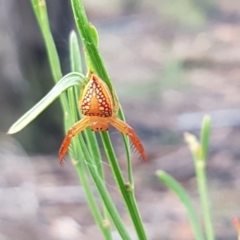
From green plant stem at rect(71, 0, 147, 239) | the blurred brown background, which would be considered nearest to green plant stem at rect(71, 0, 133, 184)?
green plant stem at rect(71, 0, 147, 239)

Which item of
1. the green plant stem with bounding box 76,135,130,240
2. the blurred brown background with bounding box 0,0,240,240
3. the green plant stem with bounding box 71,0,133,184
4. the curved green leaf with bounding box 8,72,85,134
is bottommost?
the green plant stem with bounding box 76,135,130,240

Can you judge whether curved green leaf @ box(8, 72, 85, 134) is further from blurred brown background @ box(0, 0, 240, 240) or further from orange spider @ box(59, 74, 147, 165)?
blurred brown background @ box(0, 0, 240, 240)

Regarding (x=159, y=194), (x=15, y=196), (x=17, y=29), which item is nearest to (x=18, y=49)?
(x=17, y=29)

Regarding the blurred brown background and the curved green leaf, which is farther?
the blurred brown background

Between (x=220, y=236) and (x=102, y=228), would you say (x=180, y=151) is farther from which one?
(x=102, y=228)

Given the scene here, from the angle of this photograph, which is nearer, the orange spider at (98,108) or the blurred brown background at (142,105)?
the orange spider at (98,108)

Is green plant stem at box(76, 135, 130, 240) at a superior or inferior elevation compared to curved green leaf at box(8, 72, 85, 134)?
inferior

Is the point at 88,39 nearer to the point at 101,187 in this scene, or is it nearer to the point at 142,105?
the point at 101,187

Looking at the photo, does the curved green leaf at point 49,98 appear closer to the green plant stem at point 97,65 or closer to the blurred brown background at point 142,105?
the green plant stem at point 97,65

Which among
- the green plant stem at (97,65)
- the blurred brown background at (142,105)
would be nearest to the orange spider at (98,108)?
the green plant stem at (97,65)
